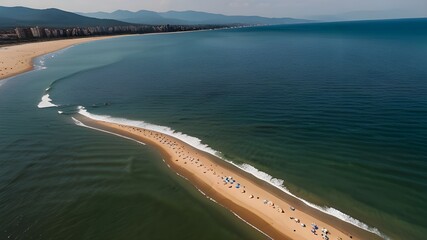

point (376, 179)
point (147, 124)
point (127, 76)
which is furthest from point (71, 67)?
point (376, 179)

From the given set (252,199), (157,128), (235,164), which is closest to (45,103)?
(157,128)

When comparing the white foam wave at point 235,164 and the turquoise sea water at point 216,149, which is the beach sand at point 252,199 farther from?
the turquoise sea water at point 216,149

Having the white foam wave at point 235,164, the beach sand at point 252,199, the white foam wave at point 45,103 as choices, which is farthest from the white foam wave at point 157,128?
the white foam wave at point 45,103

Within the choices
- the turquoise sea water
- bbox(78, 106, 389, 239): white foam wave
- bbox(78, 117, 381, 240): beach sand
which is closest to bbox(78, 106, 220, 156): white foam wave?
bbox(78, 106, 389, 239): white foam wave

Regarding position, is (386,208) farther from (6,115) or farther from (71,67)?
(71,67)

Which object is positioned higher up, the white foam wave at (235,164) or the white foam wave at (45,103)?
the white foam wave at (235,164)

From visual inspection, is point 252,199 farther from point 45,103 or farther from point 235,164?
point 45,103
